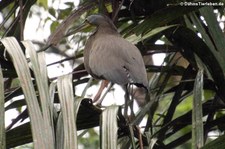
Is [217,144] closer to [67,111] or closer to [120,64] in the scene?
[67,111]

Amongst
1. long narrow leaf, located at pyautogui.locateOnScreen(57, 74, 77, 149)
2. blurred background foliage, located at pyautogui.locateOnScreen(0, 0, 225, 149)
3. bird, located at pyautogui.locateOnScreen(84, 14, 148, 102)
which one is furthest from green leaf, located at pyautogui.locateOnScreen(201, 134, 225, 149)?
bird, located at pyautogui.locateOnScreen(84, 14, 148, 102)

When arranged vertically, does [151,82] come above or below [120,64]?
below

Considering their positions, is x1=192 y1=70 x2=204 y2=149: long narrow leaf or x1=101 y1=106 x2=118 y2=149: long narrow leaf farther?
x1=192 y1=70 x2=204 y2=149: long narrow leaf

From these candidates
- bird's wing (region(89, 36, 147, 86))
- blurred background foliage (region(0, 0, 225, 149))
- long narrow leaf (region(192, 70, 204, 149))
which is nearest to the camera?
blurred background foliage (region(0, 0, 225, 149))

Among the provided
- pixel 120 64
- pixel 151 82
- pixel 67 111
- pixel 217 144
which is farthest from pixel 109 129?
pixel 151 82

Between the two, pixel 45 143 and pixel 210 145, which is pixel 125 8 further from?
pixel 45 143

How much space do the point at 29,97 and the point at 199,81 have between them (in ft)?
1.79

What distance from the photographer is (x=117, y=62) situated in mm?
1509

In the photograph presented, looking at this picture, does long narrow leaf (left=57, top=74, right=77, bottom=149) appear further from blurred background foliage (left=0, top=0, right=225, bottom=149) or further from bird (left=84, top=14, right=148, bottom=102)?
bird (left=84, top=14, right=148, bottom=102)

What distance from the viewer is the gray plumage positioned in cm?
147

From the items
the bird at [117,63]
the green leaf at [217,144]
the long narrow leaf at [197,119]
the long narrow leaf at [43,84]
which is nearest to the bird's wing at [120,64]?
the bird at [117,63]

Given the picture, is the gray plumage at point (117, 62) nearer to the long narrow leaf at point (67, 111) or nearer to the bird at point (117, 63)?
the bird at point (117, 63)

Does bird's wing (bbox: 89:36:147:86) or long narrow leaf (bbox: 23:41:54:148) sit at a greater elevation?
long narrow leaf (bbox: 23:41:54:148)

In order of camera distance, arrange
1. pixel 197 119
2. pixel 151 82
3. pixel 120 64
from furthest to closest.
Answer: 1. pixel 151 82
2. pixel 120 64
3. pixel 197 119
